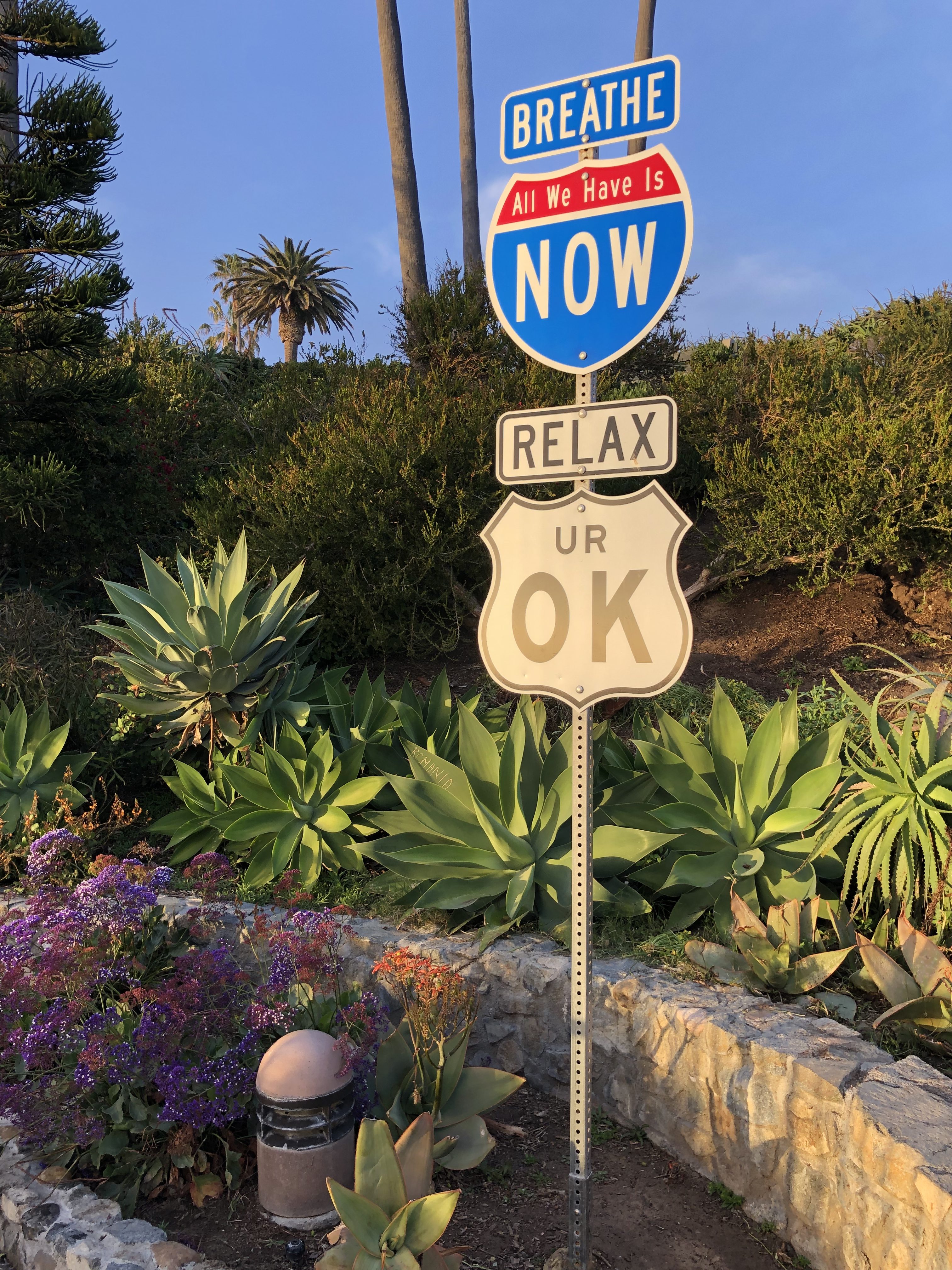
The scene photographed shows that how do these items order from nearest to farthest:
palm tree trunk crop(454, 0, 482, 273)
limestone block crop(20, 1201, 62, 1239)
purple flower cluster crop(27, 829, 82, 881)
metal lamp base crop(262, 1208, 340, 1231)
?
1. limestone block crop(20, 1201, 62, 1239)
2. metal lamp base crop(262, 1208, 340, 1231)
3. purple flower cluster crop(27, 829, 82, 881)
4. palm tree trunk crop(454, 0, 482, 273)

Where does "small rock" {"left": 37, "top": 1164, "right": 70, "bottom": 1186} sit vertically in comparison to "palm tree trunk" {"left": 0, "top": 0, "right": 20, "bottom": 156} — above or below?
below

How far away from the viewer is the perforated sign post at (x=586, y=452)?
2.39 meters

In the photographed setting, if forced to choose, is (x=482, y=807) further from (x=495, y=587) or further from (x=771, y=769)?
(x=495, y=587)

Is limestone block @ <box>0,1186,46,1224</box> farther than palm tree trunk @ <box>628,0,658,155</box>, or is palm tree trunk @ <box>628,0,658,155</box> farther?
palm tree trunk @ <box>628,0,658,155</box>

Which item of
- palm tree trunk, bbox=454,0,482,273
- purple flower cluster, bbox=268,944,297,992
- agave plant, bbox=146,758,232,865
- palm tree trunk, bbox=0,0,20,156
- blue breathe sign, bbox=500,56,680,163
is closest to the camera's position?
blue breathe sign, bbox=500,56,680,163

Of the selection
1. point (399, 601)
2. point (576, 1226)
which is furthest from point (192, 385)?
point (576, 1226)

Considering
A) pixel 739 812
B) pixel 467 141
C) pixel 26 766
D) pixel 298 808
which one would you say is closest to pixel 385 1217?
pixel 739 812

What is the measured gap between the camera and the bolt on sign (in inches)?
93.6

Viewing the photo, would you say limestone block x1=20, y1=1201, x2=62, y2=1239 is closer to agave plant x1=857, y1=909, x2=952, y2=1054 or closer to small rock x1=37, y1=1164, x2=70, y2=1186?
small rock x1=37, y1=1164, x2=70, y2=1186

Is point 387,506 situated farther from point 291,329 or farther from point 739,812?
point 291,329

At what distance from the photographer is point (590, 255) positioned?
2523mm

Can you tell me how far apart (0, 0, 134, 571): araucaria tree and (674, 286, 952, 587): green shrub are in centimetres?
564

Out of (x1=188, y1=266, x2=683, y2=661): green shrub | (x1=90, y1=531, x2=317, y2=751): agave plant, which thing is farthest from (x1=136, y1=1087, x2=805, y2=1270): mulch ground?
(x1=188, y1=266, x2=683, y2=661): green shrub

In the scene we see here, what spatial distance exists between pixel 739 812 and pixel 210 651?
2868 mm
